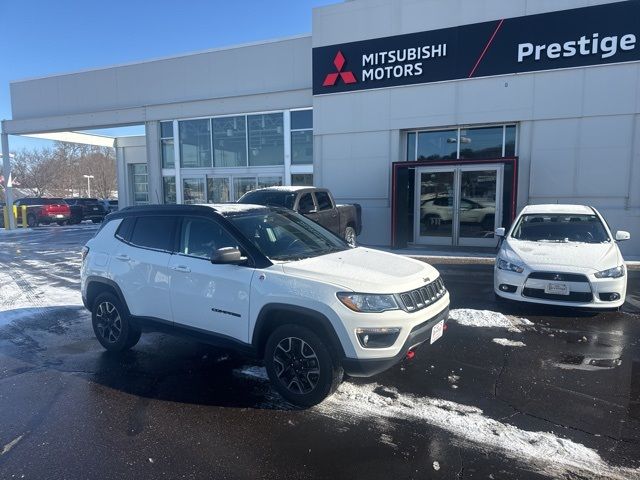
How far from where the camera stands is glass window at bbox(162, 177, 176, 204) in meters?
19.8

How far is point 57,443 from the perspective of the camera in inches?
137

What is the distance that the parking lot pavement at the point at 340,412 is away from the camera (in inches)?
124

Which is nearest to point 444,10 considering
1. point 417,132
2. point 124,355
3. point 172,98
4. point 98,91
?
point 417,132

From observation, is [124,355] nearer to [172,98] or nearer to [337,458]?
[337,458]

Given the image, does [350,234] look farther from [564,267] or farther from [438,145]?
[564,267]

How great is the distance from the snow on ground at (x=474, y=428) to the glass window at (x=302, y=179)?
42.1 feet

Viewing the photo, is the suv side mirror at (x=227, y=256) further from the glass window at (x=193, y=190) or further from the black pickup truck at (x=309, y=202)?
the glass window at (x=193, y=190)

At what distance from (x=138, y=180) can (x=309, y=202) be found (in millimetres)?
19109

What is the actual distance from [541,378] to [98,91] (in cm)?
2177

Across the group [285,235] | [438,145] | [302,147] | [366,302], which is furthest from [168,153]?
[366,302]

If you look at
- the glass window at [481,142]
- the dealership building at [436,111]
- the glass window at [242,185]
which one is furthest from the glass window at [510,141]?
the glass window at [242,185]

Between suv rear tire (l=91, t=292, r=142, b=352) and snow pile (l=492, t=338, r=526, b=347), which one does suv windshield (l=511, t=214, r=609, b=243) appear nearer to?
snow pile (l=492, t=338, r=526, b=347)

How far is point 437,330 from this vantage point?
4.15 m

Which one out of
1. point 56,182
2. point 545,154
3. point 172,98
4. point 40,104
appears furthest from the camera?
point 56,182
